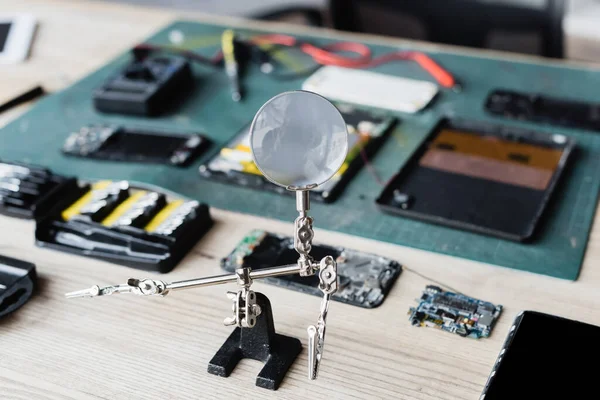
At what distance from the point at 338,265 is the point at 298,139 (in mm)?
317

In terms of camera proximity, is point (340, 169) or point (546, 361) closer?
point (546, 361)

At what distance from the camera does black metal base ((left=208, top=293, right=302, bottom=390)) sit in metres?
0.78

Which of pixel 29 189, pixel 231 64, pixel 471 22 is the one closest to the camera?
pixel 29 189

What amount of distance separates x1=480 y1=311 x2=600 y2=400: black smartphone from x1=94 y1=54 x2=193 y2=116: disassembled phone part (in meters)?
0.81

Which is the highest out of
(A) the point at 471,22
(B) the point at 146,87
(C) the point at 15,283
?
(A) the point at 471,22

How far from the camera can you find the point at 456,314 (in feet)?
2.79

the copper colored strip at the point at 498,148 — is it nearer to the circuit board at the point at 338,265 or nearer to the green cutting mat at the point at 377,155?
the green cutting mat at the point at 377,155

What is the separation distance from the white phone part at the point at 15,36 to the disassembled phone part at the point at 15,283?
2.72 feet

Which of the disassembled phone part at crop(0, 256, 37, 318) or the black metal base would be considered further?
the disassembled phone part at crop(0, 256, 37, 318)

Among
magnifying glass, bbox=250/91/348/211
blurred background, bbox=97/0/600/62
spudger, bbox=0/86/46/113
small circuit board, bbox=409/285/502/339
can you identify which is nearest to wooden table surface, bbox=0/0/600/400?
small circuit board, bbox=409/285/502/339

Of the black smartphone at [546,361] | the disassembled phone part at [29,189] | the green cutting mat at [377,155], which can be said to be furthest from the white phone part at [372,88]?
the black smartphone at [546,361]

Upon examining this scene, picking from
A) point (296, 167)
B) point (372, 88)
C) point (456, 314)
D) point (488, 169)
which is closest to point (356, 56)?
point (372, 88)

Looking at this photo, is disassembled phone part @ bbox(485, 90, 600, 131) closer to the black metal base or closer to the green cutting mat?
the green cutting mat

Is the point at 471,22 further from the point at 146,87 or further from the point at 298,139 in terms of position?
the point at 298,139
